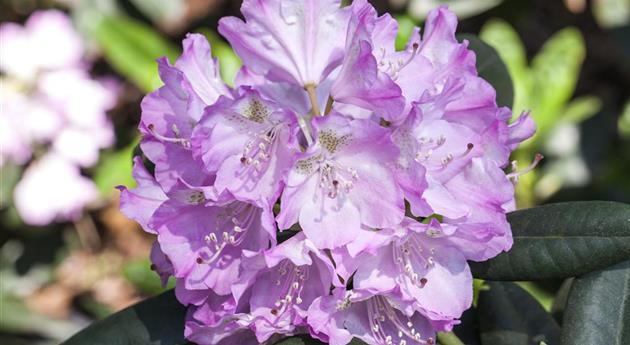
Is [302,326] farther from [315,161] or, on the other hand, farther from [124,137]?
[124,137]

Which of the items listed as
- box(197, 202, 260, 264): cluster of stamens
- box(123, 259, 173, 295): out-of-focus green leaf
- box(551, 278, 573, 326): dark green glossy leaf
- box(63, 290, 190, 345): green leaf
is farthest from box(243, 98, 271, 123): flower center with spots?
box(123, 259, 173, 295): out-of-focus green leaf

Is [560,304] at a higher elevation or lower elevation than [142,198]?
lower

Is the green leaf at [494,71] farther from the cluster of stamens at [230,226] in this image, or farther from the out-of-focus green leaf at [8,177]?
the out-of-focus green leaf at [8,177]

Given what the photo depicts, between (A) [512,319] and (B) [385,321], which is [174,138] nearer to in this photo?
(B) [385,321]

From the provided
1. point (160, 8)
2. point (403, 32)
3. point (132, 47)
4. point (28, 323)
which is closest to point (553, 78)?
point (403, 32)

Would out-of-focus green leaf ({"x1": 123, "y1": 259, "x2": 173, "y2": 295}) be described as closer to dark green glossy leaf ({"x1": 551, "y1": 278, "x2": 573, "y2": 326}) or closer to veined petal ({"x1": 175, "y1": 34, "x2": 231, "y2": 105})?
dark green glossy leaf ({"x1": 551, "y1": 278, "x2": 573, "y2": 326})

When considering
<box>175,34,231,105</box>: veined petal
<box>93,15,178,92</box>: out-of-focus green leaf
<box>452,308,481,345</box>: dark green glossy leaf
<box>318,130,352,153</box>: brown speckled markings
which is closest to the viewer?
<box>318,130,352,153</box>: brown speckled markings

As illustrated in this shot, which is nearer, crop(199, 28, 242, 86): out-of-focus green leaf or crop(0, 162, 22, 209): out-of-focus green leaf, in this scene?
crop(199, 28, 242, 86): out-of-focus green leaf
